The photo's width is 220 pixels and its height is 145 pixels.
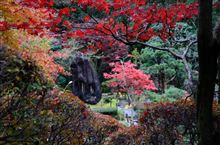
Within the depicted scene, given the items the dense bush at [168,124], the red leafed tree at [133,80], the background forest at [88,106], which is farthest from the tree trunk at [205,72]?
the red leafed tree at [133,80]

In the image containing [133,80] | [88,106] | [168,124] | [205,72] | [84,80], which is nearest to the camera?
[205,72]

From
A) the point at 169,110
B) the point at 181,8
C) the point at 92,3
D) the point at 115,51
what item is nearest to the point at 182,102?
the point at 169,110

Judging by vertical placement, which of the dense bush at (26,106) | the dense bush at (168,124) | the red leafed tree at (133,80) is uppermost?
the dense bush at (26,106)

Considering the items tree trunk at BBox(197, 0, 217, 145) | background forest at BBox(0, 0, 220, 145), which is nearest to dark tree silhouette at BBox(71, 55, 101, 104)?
background forest at BBox(0, 0, 220, 145)

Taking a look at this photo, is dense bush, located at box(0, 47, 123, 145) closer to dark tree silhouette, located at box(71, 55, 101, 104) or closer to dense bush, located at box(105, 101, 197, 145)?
dense bush, located at box(105, 101, 197, 145)

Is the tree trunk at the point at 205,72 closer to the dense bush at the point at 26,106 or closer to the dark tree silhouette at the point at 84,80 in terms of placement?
the dense bush at the point at 26,106

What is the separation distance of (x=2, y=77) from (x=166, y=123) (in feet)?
11.2

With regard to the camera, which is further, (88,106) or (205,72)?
(88,106)

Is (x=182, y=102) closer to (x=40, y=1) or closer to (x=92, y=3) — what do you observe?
(x=92, y=3)

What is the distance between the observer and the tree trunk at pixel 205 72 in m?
3.00

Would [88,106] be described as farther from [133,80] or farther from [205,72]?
[133,80]

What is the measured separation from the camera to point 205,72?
3.09 m

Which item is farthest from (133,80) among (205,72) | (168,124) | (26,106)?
(26,106)

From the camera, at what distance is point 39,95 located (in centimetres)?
311
